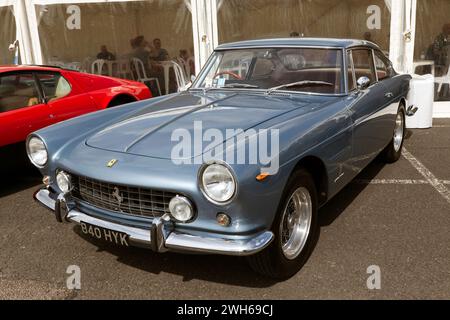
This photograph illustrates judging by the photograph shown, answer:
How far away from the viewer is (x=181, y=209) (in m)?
2.41

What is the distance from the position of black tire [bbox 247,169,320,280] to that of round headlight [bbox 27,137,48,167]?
5.46ft

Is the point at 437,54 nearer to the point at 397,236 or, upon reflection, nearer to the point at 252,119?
the point at 397,236

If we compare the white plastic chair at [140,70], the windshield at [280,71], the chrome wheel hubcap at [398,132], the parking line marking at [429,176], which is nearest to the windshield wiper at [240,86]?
the windshield at [280,71]

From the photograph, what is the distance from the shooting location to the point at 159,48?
29.7 ft

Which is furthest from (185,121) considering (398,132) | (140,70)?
(140,70)

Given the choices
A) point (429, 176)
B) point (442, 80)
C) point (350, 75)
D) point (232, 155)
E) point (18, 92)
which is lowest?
point (429, 176)

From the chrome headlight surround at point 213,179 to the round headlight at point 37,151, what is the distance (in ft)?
4.59

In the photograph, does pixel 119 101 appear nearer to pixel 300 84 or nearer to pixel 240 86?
pixel 240 86

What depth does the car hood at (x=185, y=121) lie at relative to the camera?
2.76m

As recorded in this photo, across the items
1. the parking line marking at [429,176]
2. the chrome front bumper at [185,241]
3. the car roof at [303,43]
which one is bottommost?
the parking line marking at [429,176]

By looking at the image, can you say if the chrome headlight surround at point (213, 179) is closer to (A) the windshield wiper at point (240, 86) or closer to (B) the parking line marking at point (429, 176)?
(A) the windshield wiper at point (240, 86)

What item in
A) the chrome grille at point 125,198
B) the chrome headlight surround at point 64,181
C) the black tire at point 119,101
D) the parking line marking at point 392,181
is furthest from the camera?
the black tire at point 119,101

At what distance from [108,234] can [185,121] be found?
98 cm

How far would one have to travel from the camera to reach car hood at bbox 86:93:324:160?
109 inches
